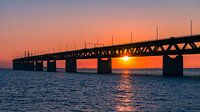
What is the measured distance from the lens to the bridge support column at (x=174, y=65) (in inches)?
5527

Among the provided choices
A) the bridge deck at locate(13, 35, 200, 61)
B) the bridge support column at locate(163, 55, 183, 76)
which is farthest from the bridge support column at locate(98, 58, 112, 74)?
the bridge support column at locate(163, 55, 183, 76)

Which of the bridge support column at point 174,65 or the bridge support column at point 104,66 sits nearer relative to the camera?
the bridge support column at point 174,65

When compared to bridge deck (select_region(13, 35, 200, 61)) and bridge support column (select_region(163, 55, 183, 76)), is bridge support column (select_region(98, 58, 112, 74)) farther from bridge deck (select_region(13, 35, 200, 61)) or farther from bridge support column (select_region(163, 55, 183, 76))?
bridge support column (select_region(163, 55, 183, 76))

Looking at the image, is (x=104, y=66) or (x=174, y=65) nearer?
(x=174, y=65)

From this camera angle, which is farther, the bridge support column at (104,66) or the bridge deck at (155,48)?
the bridge support column at (104,66)

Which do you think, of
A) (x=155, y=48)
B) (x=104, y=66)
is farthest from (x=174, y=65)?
(x=104, y=66)

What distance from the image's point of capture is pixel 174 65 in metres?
140

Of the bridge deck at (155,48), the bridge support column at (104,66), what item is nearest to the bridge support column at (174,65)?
the bridge deck at (155,48)

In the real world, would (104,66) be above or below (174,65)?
below

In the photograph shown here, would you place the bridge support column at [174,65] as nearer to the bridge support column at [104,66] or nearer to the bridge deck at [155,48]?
the bridge deck at [155,48]

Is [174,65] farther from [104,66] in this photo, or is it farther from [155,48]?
[104,66]

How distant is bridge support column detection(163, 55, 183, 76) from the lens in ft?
461

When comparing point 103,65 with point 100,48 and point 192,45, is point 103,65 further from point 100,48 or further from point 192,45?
point 192,45

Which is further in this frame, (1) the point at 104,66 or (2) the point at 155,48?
(1) the point at 104,66
